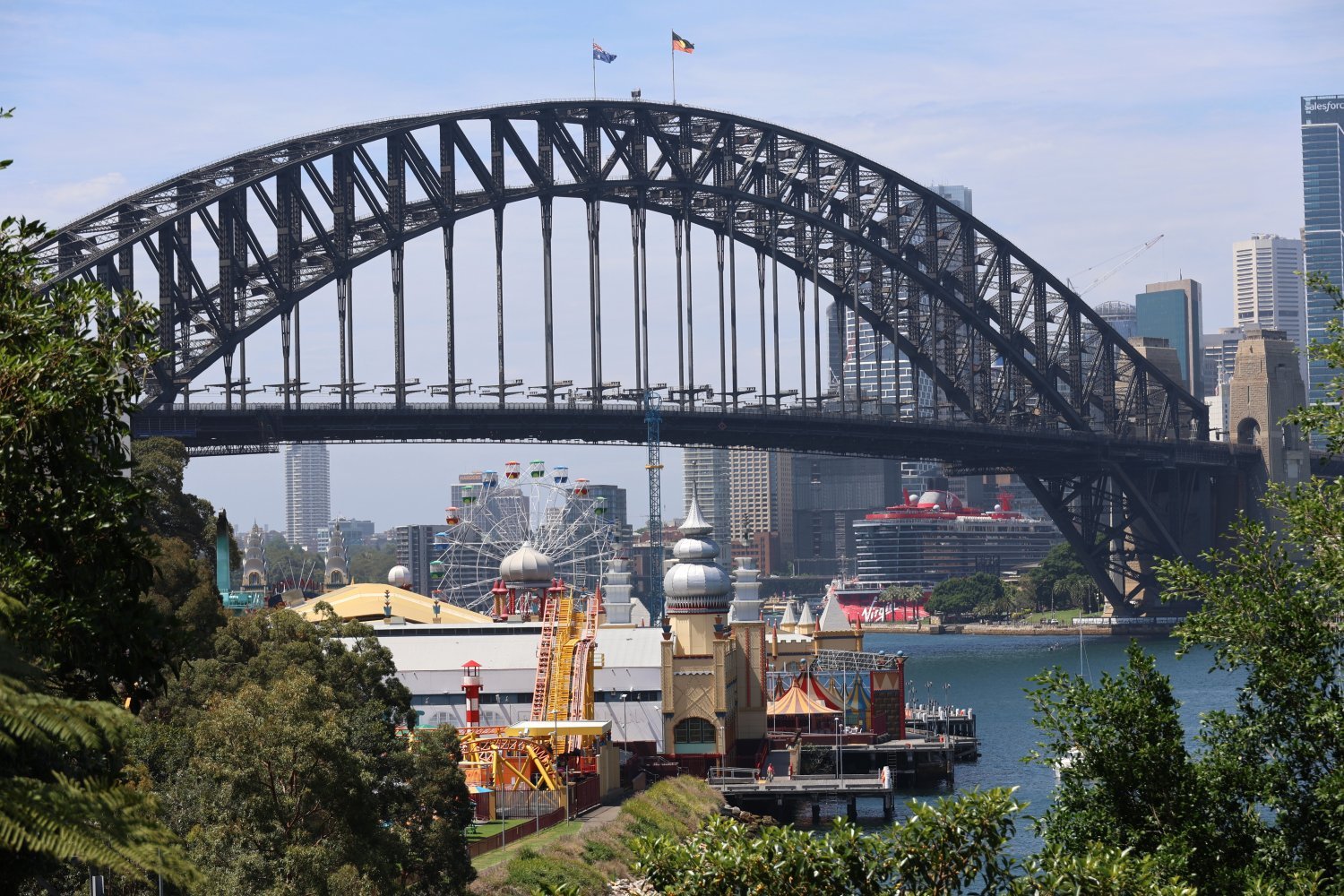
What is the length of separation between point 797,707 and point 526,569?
12578 millimetres

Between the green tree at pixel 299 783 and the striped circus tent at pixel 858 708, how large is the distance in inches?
1430

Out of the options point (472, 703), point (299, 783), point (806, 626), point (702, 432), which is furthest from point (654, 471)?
point (299, 783)

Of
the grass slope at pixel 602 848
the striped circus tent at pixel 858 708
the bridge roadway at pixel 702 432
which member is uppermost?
the bridge roadway at pixel 702 432

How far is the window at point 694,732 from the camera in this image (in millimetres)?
69812

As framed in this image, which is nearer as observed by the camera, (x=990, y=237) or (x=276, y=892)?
(x=276, y=892)

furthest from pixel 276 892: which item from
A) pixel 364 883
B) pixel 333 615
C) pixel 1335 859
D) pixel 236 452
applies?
pixel 236 452

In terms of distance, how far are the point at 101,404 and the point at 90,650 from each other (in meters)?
2.37

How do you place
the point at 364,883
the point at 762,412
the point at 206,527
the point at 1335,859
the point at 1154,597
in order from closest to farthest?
1. the point at 1335,859
2. the point at 364,883
3. the point at 206,527
4. the point at 762,412
5. the point at 1154,597

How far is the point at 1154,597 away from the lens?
154625 millimetres

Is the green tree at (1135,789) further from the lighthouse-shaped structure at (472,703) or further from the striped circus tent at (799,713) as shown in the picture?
the striped circus tent at (799,713)

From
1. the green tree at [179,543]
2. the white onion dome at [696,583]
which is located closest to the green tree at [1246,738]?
the green tree at [179,543]

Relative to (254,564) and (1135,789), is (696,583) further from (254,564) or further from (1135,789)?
(254,564)

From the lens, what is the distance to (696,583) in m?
72.1

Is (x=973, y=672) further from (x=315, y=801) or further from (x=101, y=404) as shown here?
(x=101, y=404)
